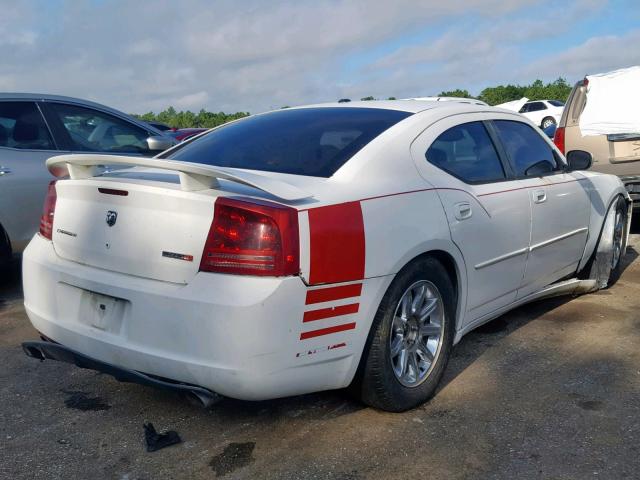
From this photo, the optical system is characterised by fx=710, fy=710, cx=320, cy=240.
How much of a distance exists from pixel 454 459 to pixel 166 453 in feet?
3.87

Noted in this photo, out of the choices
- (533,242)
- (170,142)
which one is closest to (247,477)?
(533,242)

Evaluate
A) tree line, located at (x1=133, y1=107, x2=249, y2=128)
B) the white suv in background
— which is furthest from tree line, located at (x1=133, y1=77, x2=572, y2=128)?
the white suv in background

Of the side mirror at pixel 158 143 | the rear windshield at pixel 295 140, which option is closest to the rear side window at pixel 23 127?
the side mirror at pixel 158 143

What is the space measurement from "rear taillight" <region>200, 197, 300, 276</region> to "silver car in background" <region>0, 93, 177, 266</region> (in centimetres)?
295

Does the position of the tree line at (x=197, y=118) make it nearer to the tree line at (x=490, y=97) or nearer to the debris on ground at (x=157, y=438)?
the tree line at (x=490, y=97)

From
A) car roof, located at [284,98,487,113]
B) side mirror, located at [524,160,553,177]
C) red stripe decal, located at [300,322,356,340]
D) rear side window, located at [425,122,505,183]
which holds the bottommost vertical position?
red stripe decal, located at [300,322,356,340]

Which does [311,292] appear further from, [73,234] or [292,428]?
[73,234]

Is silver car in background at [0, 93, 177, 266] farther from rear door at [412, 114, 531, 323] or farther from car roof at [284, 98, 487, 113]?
rear door at [412, 114, 531, 323]

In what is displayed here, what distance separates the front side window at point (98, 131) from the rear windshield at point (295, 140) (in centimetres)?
224

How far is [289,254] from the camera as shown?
2.66m

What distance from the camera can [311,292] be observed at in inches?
107

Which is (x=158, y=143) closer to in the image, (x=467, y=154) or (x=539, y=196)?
(x=467, y=154)

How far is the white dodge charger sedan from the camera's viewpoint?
2.68 meters

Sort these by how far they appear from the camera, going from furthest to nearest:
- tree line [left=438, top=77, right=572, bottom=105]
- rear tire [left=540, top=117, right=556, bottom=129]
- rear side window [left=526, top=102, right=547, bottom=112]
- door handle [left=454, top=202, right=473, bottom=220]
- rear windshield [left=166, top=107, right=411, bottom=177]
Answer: tree line [left=438, top=77, right=572, bottom=105] < rear side window [left=526, top=102, right=547, bottom=112] < rear tire [left=540, top=117, right=556, bottom=129] < door handle [left=454, top=202, right=473, bottom=220] < rear windshield [left=166, top=107, right=411, bottom=177]
